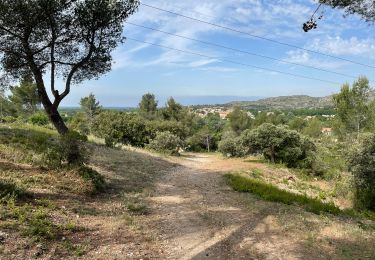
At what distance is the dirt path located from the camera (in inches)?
266

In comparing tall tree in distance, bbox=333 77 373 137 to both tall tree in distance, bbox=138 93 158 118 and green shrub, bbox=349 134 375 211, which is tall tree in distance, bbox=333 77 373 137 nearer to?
green shrub, bbox=349 134 375 211

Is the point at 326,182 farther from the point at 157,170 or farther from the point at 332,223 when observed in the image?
the point at 332,223

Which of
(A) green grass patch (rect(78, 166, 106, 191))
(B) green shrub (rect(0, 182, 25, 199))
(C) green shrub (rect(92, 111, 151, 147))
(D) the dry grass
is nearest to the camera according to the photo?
(D) the dry grass

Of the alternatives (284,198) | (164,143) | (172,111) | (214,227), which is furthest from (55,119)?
(172,111)

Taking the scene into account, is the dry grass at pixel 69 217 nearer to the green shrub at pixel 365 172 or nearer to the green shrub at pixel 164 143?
the green shrub at pixel 365 172

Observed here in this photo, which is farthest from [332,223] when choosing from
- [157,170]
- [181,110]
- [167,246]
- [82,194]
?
[181,110]

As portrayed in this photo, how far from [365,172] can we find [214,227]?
1030 cm

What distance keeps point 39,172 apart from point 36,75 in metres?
3.49

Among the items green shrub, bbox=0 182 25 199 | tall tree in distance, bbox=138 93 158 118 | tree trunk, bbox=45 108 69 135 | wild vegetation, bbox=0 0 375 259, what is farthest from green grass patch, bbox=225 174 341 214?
tall tree in distance, bbox=138 93 158 118

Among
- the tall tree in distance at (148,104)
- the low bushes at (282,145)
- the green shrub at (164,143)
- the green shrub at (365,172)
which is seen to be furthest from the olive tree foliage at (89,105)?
the green shrub at (365,172)

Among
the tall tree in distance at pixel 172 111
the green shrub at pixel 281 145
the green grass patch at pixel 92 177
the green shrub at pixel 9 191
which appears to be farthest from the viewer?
the tall tree in distance at pixel 172 111

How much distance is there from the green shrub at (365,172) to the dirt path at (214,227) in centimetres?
686

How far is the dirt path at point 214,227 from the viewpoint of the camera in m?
6.76

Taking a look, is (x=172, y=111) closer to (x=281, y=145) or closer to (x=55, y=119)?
(x=281, y=145)
